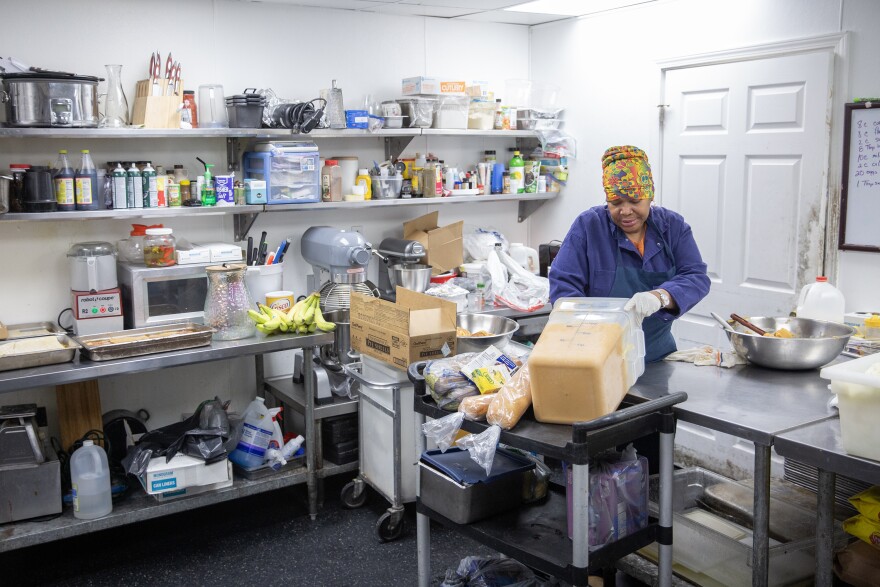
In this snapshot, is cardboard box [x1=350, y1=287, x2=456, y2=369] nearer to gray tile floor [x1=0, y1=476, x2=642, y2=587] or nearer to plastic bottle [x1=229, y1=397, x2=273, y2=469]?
plastic bottle [x1=229, y1=397, x2=273, y2=469]

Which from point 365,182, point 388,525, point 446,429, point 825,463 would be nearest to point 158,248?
point 365,182

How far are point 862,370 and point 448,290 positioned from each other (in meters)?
2.47

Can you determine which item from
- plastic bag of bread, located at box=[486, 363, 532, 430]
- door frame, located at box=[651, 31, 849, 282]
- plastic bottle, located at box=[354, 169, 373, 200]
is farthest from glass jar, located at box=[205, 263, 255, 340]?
door frame, located at box=[651, 31, 849, 282]

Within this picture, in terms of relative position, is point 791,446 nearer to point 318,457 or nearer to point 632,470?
point 632,470

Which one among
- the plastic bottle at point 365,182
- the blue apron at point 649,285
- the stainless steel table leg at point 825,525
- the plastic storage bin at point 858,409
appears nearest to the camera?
the plastic storage bin at point 858,409

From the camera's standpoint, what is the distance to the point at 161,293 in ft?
12.5

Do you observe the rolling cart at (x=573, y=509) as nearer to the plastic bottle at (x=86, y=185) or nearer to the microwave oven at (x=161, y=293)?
the microwave oven at (x=161, y=293)

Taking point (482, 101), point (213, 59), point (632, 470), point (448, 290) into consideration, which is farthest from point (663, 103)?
point (632, 470)

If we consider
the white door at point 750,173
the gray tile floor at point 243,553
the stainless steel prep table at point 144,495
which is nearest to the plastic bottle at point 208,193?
the stainless steel prep table at point 144,495

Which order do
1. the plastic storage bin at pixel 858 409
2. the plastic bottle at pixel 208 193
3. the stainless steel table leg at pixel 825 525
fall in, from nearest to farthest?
1. the plastic storage bin at pixel 858 409
2. the stainless steel table leg at pixel 825 525
3. the plastic bottle at pixel 208 193

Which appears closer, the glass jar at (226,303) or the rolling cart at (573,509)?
the rolling cart at (573,509)

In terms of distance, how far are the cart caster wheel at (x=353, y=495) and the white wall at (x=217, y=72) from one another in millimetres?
898

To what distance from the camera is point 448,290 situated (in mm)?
4402

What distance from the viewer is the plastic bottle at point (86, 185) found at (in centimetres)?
360
